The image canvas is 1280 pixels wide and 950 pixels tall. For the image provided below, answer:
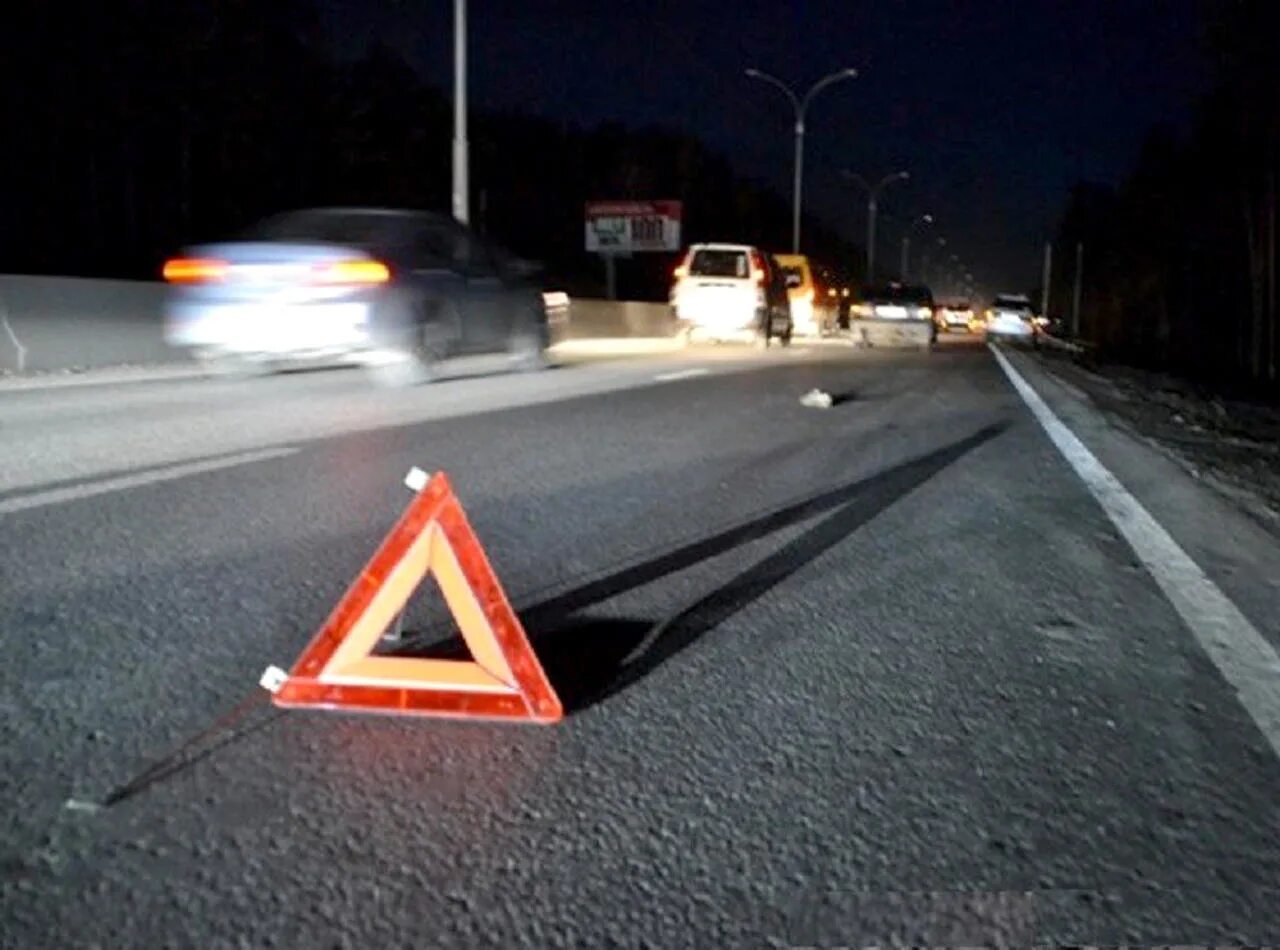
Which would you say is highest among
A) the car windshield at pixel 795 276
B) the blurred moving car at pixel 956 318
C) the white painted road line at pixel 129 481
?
the car windshield at pixel 795 276

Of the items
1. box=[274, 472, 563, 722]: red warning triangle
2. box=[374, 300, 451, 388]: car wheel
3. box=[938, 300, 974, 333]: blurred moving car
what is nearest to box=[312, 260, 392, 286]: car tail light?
box=[374, 300, 451, 388]: car wheel

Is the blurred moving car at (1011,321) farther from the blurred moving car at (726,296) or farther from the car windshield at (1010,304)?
the blurred moving car at (726,296)

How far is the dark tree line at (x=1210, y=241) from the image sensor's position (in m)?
60.2

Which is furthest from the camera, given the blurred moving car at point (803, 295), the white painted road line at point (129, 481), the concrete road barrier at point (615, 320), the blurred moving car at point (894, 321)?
the blurred moving car at point (803, 295)

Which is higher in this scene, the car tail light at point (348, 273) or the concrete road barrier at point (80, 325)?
the car tail light at point (348, 273)

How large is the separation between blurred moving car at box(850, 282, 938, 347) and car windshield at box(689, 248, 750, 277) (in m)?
7.98

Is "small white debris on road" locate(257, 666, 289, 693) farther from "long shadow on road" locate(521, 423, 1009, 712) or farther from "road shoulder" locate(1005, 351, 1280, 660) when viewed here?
"road shoulder" locate(1005, 351, 1280, 660)

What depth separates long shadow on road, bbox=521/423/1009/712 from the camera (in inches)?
204

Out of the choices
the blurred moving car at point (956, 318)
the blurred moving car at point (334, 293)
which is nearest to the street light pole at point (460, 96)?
the blurred moving car at point (334, 293)

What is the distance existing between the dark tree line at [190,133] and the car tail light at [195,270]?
3045cm

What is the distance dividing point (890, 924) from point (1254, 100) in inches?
2589

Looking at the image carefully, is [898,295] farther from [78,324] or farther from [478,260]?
[78,324]

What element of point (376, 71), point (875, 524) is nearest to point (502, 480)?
point (875, 524)

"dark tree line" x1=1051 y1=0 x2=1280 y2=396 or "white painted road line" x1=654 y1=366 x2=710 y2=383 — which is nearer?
"white painted road line" x1=654 y1=366 x2=710 y2=383
